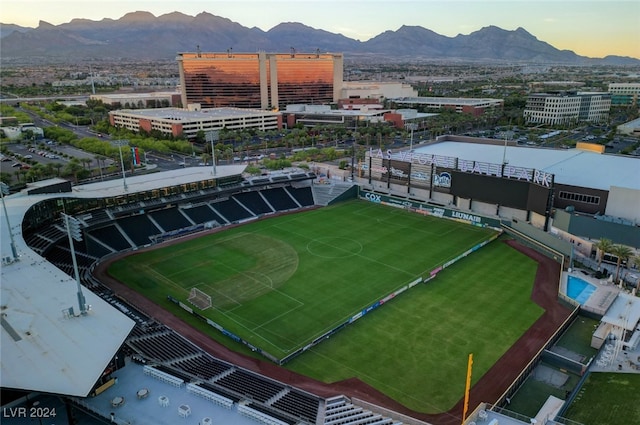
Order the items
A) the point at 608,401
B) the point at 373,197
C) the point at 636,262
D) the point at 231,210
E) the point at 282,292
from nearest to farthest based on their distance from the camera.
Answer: the point at 608,401 → the point at 282,292 → the point at 636,262 → the point at 231,210 → the point at 373,197

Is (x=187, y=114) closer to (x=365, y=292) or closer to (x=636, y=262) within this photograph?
(x=365, y=292)

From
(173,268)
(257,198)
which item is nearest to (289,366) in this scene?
(173,268)

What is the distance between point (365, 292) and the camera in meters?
45.1

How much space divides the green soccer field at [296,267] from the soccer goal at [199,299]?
2.24ft

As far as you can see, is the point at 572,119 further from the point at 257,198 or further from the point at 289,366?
the point at 289,366

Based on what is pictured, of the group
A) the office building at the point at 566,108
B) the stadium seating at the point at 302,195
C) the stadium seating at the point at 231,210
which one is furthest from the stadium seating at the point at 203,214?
the office building at the point at 566,108

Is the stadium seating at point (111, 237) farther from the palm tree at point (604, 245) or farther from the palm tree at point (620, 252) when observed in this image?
the palm tree at point (620, 252)

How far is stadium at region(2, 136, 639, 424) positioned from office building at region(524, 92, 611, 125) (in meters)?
92.2

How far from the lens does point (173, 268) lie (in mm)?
50938

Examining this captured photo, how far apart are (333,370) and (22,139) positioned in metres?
131

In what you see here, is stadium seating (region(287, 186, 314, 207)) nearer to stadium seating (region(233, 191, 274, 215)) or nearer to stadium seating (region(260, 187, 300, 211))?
stadium seating (region(260, 187, 300, 211))

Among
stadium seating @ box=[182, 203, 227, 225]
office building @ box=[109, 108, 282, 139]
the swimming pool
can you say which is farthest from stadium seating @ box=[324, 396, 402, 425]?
office building @ box=[109, 108, 282, 139]

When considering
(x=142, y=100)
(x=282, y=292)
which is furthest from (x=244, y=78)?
(x=282, y=292)

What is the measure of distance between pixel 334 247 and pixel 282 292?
13.7 m
